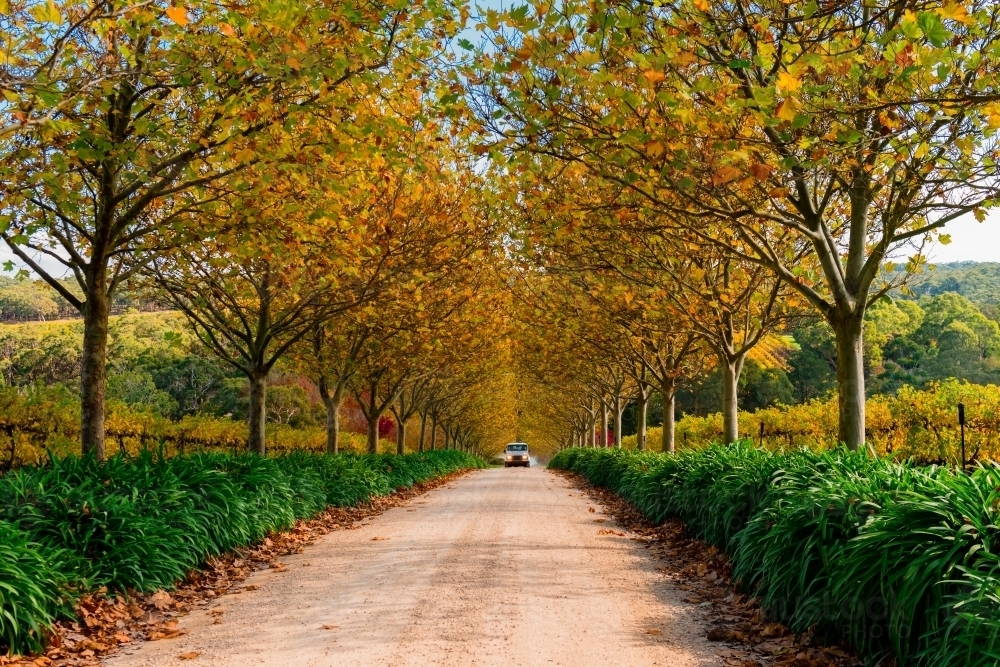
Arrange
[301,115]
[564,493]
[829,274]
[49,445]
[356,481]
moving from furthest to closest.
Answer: [564,493], [356,481], [49,445], [829,274], [301,115]

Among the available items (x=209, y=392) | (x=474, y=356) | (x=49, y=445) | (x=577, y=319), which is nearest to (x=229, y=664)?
(x=49, y=445)

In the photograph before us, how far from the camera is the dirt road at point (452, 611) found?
504 centimetres

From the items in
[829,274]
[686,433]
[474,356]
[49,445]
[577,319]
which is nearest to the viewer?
[829,274]

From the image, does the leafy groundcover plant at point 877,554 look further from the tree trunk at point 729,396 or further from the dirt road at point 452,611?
the tree trunk at point 729,396

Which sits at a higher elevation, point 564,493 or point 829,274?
point 829,274

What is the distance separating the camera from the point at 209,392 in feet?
146

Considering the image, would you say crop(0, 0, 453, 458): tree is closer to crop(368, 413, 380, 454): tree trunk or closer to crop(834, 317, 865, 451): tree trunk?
crop(834, 317, 865, 451): tree trunk

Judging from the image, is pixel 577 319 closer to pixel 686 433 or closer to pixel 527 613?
pixel 686 433

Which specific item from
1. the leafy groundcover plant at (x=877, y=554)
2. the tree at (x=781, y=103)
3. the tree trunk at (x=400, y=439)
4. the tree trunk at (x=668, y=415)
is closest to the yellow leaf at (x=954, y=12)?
the tree at (x=781, y=103)

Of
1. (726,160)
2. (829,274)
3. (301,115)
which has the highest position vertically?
(301,115)

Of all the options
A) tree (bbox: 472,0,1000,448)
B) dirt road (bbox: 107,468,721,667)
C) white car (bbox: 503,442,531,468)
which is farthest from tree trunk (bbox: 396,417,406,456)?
white car (bbox: 503,442,531,468)

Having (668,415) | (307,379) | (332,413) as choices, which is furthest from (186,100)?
(307,379)

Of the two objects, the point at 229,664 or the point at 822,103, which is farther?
the point at 822,103

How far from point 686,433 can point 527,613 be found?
2256cm
